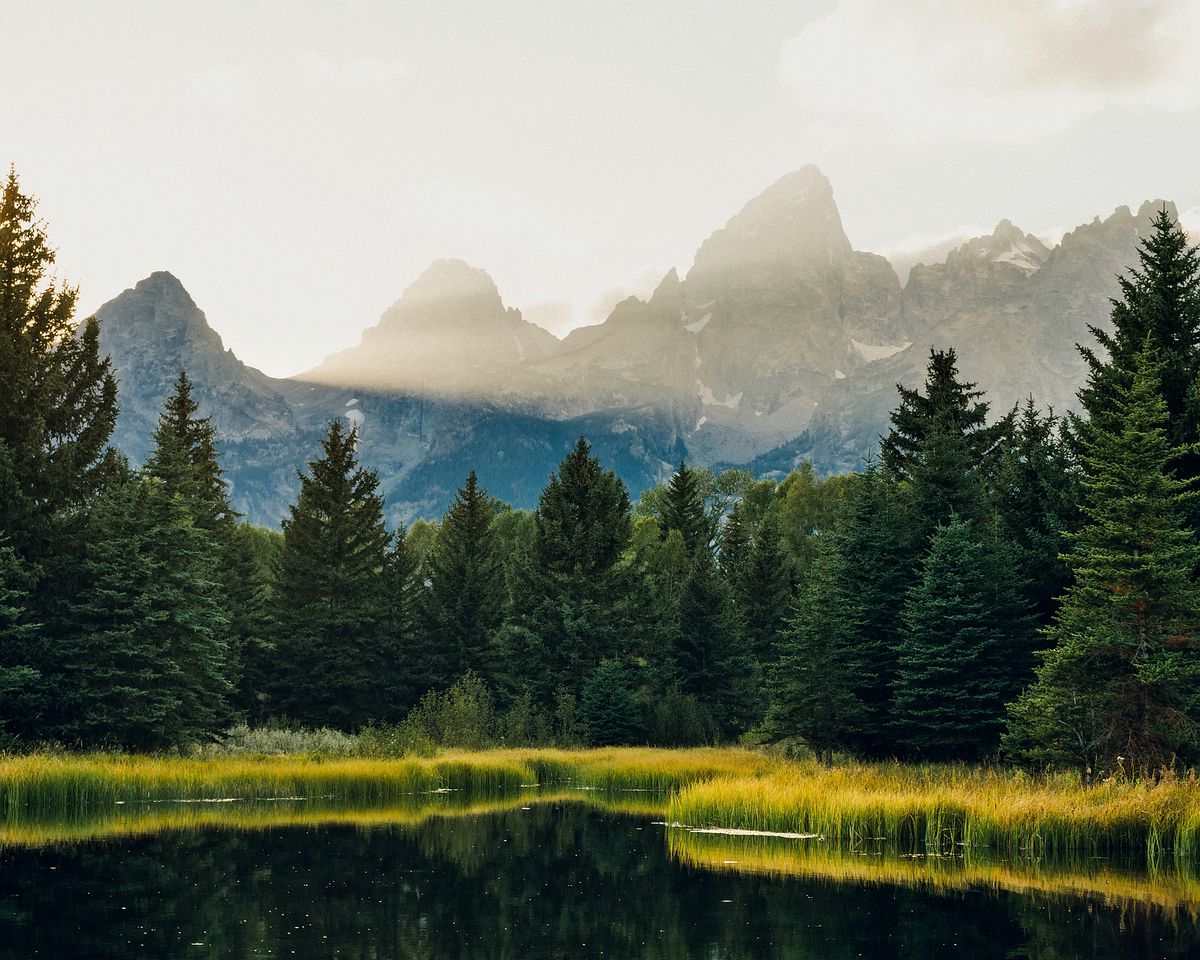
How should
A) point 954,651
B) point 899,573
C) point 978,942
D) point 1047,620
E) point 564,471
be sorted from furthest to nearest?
point 564,471 → point 899,573 → point 1047,620 → point 954,651 → point 978,942

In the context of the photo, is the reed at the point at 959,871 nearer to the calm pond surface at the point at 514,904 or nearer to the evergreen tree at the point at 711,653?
the calm pond surface at the point at 514,904

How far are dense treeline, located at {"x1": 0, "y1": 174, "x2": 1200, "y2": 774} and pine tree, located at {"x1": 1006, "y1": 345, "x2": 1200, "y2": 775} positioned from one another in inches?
3.7

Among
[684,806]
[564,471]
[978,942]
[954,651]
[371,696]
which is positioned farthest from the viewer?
[564,471]

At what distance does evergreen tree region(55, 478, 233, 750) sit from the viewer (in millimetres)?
36312

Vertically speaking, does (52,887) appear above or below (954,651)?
below

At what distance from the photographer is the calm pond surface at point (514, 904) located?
14.4 meters

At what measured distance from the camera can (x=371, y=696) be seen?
6019cm

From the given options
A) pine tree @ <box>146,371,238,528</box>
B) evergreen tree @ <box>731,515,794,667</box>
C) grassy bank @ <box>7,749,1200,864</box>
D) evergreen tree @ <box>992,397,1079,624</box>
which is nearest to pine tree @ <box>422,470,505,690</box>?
pine tree @ <box>146,371,238,528</box>

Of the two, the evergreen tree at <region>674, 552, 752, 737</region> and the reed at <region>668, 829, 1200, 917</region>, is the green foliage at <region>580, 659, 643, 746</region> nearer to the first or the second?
the evergreen tree at <region>674, 552, 752, 737</region>

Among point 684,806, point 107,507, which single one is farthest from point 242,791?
point 684,806

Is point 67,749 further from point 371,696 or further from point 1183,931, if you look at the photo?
point 1183,931

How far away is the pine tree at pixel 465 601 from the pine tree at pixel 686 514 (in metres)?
20.4

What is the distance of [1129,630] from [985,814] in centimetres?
813

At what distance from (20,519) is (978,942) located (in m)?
34.4
